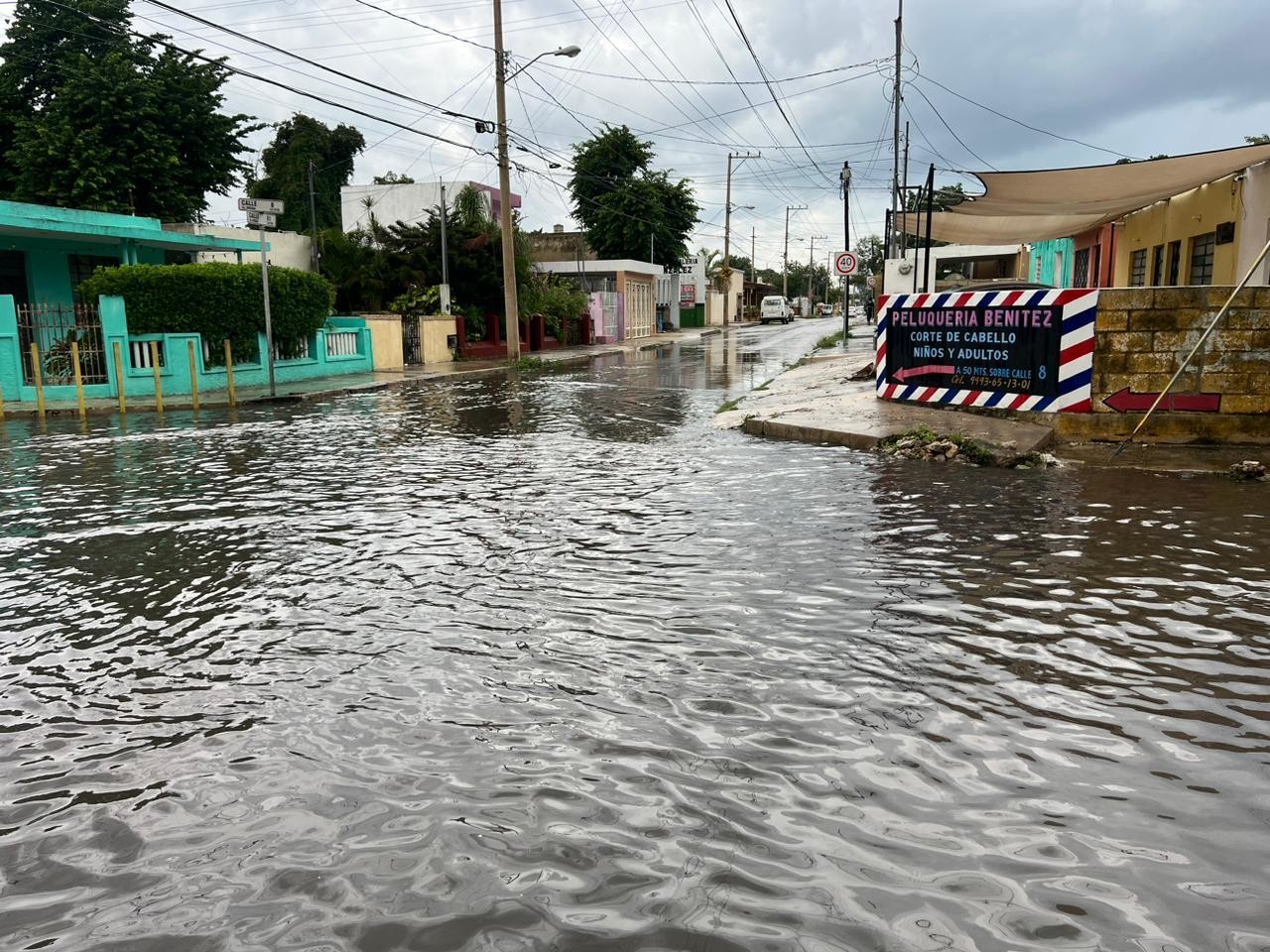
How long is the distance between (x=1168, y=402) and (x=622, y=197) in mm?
50004

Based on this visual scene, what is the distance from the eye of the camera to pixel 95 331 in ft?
65.7

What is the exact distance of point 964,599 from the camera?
5.39 metres

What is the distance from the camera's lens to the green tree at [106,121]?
1264 inches

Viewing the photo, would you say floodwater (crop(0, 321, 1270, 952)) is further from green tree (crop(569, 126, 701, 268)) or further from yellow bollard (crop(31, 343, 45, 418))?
green tree (crop(569, 126, 701, 268))

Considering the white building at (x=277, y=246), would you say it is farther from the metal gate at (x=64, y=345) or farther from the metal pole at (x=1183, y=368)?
the metal pole at (x=1183, y=368)

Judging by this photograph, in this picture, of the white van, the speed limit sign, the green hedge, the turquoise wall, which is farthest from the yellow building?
the white van

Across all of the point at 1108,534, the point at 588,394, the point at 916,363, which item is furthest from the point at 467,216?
the point at 1108,534

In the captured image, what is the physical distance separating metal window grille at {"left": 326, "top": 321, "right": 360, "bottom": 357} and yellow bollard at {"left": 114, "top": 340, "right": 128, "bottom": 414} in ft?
23.1

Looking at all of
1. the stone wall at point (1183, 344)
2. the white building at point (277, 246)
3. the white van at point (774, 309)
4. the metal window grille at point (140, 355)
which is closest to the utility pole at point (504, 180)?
the white building at point (277, 246)

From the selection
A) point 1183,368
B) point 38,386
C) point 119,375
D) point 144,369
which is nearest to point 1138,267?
point 1183,368

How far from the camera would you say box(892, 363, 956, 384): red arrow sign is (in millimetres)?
13570

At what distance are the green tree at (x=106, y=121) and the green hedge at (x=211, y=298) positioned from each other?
1307 centimetres

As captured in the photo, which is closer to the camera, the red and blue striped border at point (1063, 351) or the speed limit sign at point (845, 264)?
the red and blue striped border at point (1063, 351)

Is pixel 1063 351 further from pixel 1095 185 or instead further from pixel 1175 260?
pixel 1175 260
